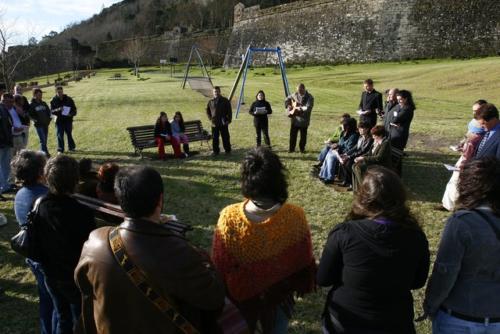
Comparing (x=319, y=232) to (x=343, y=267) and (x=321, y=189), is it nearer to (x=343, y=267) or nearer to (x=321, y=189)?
(x=321, y=189)

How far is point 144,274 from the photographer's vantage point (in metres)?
1.92

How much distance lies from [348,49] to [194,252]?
41028 mm

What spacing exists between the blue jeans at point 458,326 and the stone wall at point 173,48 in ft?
206

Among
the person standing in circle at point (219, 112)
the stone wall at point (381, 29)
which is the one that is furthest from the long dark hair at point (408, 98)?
the stone wall at point (381, 29)

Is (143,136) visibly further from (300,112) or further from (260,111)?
(300,112)

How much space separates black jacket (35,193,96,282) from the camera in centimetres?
285

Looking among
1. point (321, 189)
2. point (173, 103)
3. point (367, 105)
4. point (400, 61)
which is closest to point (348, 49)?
point (400, 61)

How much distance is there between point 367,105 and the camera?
384 inches

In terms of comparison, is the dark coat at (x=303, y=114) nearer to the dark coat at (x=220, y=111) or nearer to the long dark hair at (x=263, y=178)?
the dark coat at (x=220, y=111)

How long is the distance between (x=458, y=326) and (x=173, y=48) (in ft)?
259

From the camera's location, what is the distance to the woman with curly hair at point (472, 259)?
225 centimetres

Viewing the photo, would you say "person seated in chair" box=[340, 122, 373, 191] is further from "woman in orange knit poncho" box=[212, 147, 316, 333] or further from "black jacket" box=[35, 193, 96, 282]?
"black jacket" box=[35, 193, 96, 282]

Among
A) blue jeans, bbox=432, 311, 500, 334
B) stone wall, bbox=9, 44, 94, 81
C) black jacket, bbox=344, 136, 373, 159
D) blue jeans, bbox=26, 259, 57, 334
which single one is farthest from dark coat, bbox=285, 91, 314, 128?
stone wall, bbox=9, 44, 94, 81

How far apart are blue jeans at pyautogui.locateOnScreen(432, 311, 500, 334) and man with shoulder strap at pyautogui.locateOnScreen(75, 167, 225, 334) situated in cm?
139
